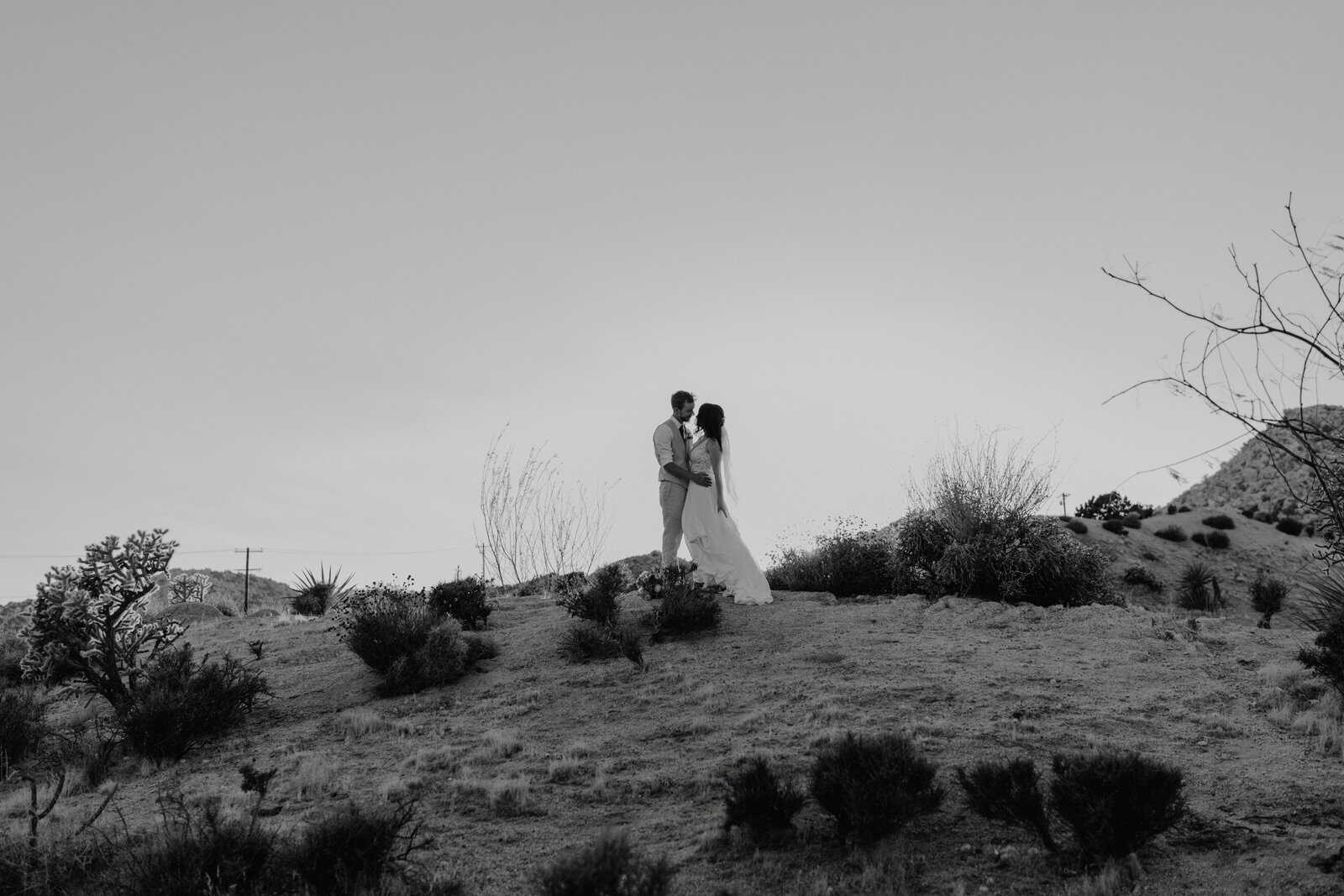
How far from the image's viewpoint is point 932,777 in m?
5.82

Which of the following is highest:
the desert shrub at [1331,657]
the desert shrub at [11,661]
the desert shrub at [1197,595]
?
the desert shrub at [11,661]

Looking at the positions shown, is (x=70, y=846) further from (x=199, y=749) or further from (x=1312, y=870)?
(x=1312, y=870)

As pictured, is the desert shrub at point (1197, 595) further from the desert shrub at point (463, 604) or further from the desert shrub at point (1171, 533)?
the desert shrub at point (463, 604)

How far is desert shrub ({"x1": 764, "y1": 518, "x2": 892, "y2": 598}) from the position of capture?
14.0m

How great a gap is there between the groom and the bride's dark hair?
132 millimetres

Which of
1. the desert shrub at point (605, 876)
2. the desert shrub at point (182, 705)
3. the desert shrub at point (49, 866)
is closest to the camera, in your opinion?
the desert shrub at point (605, 876)

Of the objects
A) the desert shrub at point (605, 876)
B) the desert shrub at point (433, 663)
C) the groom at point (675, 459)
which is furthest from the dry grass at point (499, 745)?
the groom at point (675, 459)

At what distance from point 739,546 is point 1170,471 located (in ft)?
27.4

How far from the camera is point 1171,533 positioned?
3067 cm

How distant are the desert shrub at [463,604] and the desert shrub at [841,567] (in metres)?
4.79

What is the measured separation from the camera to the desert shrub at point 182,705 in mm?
8383

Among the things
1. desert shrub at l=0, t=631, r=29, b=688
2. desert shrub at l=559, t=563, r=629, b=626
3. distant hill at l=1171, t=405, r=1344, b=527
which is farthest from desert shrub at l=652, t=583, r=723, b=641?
distant hill at l=1171, t=405, r=1344, b=527

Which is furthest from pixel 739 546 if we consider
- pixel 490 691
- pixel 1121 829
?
pixel 1121 829

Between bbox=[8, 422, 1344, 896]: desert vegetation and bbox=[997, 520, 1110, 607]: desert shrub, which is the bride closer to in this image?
bbox=[8, 422, 1344, 896]: desert vegetation
